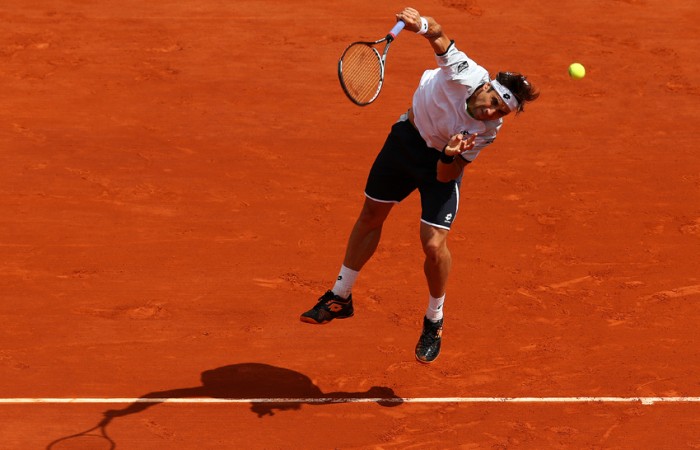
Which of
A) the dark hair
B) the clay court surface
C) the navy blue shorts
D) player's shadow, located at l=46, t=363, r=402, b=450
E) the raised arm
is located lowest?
player's shadow, located at l=46, t=363, r=402, b=450

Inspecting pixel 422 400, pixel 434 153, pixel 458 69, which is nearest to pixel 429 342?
pixel 422 400

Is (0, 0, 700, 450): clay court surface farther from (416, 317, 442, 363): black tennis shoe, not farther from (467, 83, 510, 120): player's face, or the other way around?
(467, 83, 510, 120): player's face

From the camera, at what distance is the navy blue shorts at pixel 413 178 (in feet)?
29.5

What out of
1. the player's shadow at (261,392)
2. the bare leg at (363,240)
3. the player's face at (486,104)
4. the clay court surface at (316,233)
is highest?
the player's face at (486,104)

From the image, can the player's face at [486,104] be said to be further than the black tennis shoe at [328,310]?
No

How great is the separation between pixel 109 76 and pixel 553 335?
22.7 ft

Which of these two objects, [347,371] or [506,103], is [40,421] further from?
[506,103]

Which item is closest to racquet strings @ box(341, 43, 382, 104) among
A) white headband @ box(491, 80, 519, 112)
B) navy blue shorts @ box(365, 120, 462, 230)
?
navy blue shorts @ box(365, 120, 462, 230)

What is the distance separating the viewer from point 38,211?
11.9 meters

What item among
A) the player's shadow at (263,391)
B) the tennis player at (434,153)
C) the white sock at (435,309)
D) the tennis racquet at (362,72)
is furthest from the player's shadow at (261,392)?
the tennis racquet at (362,72)

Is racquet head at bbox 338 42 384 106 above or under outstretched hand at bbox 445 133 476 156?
above

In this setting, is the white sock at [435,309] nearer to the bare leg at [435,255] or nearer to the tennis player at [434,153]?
the tennis player at [434,153]

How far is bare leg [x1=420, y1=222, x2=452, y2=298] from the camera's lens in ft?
29.4

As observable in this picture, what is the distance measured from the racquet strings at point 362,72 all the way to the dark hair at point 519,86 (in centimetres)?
97
